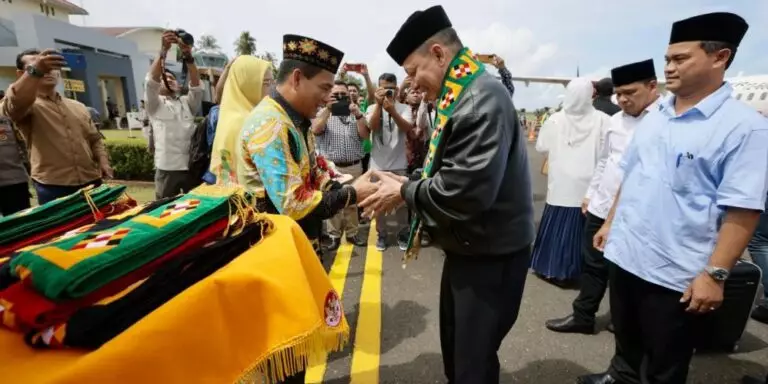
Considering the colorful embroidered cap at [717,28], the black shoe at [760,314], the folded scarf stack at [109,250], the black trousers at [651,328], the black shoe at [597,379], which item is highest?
the colorful embroidered cap at [717,28]

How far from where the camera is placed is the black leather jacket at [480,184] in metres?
1.58

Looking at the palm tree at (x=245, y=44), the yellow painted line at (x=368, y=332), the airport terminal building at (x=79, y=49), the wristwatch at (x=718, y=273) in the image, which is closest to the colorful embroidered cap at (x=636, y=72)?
the wristwatch at (x=718, y=273)

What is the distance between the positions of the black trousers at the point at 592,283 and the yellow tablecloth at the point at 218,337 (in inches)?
98.1

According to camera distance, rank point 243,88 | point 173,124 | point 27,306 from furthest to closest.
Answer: point 173,124, point 243,88, point 27,306

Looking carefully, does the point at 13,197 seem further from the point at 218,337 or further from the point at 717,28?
the point at 717,28

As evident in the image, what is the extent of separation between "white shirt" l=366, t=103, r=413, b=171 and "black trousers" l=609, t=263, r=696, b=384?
3.42 m

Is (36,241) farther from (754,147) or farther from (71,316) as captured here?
(754,147)

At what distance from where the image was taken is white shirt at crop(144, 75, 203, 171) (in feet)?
14.9

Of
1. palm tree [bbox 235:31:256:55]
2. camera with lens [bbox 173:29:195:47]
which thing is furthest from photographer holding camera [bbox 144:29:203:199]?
palm tree [bbox 235:31:256:55]

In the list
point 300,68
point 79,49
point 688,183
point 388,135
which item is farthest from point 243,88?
point 79,49

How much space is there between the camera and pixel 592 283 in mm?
3117

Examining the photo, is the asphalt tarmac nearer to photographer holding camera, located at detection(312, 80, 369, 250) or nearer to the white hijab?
photographer holding camera, located at detection(312, 80, 369, 250)

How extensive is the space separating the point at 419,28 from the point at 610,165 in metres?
2.32

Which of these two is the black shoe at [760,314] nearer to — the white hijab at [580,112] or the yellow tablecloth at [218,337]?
the white hijab at [580,112]
